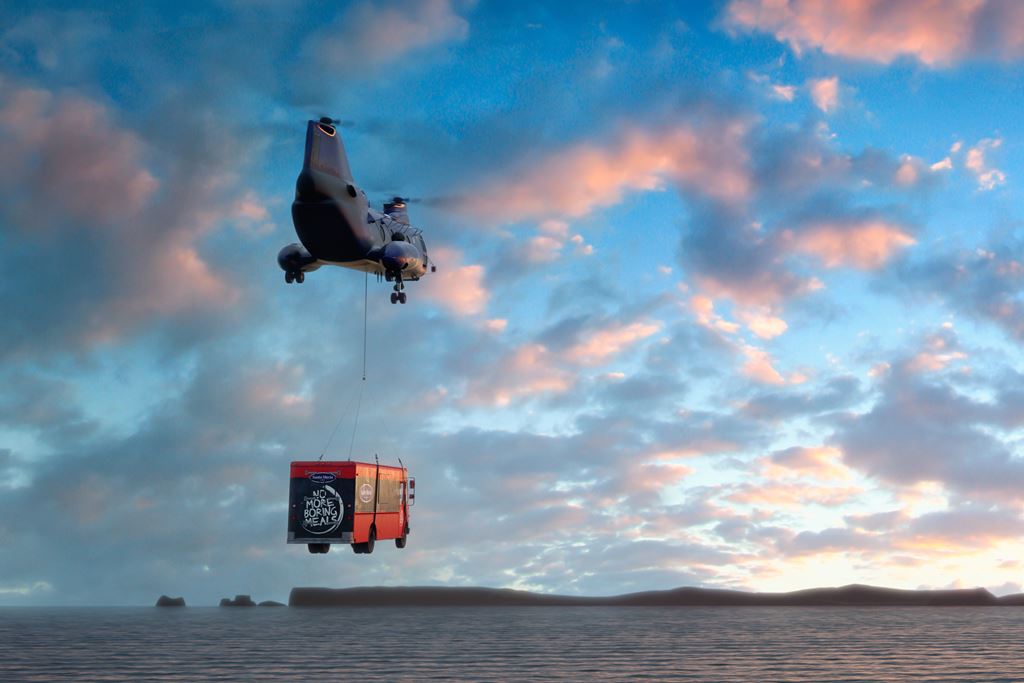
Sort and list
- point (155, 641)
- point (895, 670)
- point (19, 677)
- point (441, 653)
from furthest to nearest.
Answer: point (155, 641) < point (441, 653) < point (895, 670) < point (19, 677)

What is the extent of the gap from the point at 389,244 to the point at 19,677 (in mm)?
22058

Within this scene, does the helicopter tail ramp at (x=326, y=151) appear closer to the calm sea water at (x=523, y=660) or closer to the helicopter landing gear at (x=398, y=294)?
the helicopter landing gear at (x=398, y=294)

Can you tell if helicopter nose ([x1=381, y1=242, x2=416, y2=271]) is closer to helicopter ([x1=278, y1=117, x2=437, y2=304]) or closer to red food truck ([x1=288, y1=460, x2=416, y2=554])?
helicopter ([x1=278, y1=117, x2=437, y2=304])

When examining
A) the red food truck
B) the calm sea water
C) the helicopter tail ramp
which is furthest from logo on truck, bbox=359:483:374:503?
the helicopter tail ramp

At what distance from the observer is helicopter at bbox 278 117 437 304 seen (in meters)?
31.9

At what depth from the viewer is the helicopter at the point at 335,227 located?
105 feet

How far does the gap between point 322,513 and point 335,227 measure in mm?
11143

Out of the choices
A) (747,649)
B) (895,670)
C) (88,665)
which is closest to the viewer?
(895,670)

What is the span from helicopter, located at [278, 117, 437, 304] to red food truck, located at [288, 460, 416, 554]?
7.27 metres

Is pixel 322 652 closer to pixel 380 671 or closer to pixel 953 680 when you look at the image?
pixel 380 671

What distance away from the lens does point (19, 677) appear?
35062mm

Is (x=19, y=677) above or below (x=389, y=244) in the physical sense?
below

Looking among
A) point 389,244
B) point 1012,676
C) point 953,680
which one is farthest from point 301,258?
point 1012,676

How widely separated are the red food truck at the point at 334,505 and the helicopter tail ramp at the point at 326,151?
11523 millimetres
